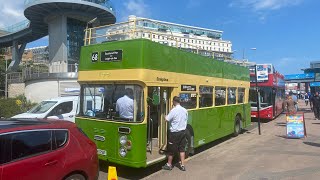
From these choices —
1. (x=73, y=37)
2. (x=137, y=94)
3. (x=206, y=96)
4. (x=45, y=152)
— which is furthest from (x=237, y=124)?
(x=73, y=37)

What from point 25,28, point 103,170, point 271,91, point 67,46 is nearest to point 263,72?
point 271,91

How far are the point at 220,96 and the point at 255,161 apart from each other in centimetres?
355

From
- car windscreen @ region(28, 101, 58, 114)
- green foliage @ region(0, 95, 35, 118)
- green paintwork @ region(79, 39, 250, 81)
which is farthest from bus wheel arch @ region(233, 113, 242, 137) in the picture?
green foliage @ region(0, 95, 35, 118)

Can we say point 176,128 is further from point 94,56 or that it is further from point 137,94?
point 94,56

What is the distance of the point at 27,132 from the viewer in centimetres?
589

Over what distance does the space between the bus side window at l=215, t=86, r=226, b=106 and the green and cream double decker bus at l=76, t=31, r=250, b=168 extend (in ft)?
4.19

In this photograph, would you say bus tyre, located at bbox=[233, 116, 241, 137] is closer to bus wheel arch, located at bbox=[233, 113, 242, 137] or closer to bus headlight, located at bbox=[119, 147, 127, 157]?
bus wheel arch, located at bbox=[233, 113, 242, 137]

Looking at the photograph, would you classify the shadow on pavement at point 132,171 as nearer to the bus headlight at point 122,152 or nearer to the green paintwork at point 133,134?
the green paintwork at point 133,134

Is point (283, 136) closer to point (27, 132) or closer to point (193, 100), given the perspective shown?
point (193, 100)

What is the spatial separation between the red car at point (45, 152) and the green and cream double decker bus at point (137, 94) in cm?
185

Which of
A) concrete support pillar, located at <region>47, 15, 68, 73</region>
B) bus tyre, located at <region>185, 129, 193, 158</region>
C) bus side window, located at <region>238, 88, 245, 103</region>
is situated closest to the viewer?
bus tyre, located at <region>185, 129, 193, 158</region>

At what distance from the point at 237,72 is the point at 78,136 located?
34.3 ft

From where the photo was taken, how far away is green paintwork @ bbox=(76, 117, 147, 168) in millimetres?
8531

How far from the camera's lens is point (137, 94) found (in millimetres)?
8758
